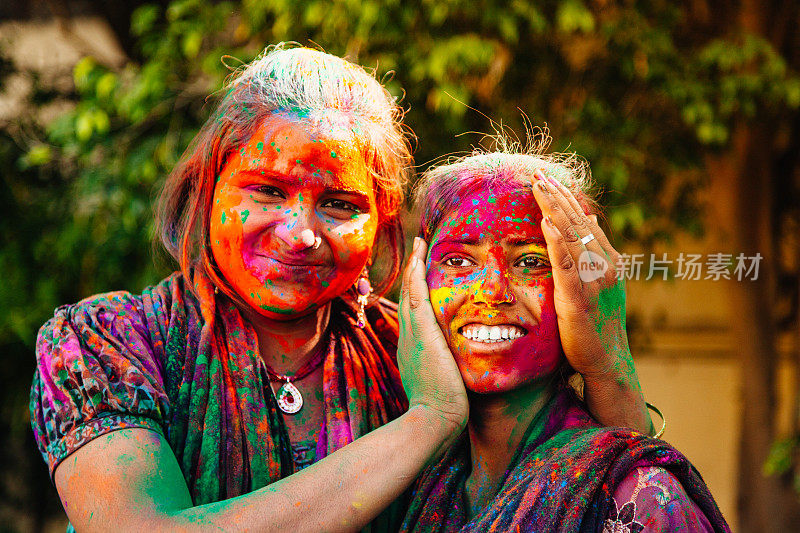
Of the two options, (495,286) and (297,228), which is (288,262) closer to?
(297,228)

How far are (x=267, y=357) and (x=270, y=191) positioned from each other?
491 millimetres

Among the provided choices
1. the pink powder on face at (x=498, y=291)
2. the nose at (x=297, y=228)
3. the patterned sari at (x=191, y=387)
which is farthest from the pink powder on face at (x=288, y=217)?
the pink powder on face at (x=498, y=291)

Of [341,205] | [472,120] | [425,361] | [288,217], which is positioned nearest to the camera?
[425,361]

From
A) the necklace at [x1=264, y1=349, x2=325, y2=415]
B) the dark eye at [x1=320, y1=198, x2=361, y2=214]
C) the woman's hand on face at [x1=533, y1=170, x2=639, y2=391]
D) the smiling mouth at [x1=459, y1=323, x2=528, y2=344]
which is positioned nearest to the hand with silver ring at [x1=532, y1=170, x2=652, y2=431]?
the woman's hand on face at [x1=533, y1=170, x2=639, y2=391]

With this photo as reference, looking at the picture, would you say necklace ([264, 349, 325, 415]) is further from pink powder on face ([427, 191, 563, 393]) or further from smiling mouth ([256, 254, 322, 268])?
pink powder on face ([427, 191, 563, 393])

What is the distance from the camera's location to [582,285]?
6.72 feet

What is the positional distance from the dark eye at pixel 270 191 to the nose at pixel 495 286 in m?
0.61

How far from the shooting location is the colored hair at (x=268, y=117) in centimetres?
237

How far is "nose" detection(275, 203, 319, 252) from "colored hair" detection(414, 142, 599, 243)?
348 millimetres

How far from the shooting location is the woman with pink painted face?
6.12 ft

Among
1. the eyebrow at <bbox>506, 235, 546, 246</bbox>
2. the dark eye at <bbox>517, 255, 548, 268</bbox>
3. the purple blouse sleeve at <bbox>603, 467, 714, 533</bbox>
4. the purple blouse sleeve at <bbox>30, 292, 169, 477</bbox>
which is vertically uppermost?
the eyebrow at <bbox>506, 235, 546, 246</bbox>

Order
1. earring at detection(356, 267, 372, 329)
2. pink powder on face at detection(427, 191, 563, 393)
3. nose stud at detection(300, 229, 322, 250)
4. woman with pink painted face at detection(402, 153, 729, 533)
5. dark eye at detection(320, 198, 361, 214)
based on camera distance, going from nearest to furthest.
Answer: woman with pink painted face at detection(402, 153, 729, 533) < pink powder on face at detection(427, 191, 563, 393) < nose stud at detection(300, 229, 322, 250) < dark eye at detection(320, 198, 361, 214) < earring at detection(356, 267, 372, 329)

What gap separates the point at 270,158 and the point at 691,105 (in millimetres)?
2889

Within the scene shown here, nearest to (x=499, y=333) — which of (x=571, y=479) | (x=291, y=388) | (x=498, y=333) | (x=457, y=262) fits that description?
(x=498, y=333)
